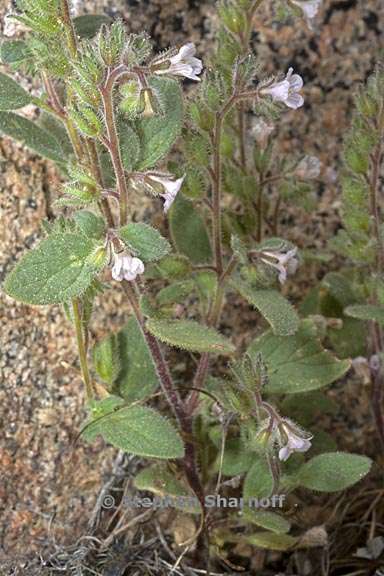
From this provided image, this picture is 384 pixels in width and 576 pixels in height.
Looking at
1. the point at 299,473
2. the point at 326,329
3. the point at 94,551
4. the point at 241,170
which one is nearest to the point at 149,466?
the point at 94,551

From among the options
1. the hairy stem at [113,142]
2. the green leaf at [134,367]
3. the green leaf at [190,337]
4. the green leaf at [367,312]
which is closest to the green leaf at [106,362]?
the green leaf at [134,367]

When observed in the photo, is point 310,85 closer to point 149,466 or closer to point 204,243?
point 204,243

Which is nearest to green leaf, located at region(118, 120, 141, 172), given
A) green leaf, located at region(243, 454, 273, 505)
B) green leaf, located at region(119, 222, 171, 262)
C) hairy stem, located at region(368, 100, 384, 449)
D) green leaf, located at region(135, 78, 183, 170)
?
green leaf, located at region(135, 78, 183, 170)

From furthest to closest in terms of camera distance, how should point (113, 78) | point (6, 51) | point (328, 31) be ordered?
point (328, 31)
point (6, 51)
point (113, 78)

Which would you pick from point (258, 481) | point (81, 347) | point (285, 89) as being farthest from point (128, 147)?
point (258, 481)

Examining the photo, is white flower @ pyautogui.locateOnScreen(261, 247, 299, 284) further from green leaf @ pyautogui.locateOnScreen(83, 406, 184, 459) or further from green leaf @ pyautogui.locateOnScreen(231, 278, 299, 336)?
green leaf @ pyautogui.locateOnScreen(83, 406, 184, 459)

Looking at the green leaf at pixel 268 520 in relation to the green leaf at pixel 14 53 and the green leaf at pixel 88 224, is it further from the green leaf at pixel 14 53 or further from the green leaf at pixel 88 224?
the green leaf at pixel 14 53

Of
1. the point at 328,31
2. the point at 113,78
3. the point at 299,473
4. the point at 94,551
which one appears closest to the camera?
the point at 113,78

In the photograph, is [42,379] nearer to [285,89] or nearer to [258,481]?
[258,481]
